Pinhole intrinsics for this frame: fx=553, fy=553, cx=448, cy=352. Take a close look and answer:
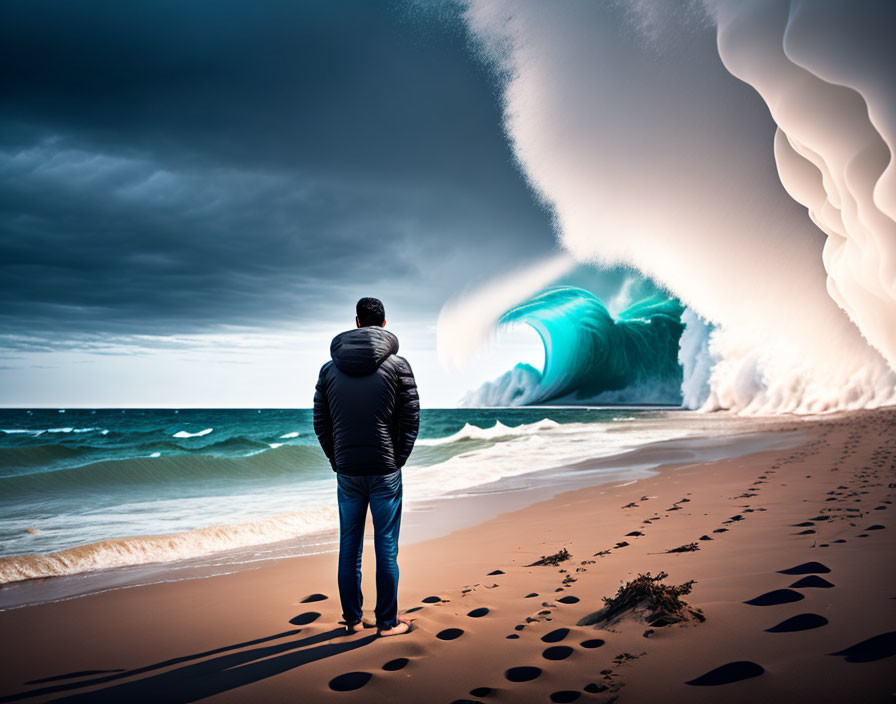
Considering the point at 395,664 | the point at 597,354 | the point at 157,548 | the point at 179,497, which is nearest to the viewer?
the point at 395,664

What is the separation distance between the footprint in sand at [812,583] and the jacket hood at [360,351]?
7.94ft

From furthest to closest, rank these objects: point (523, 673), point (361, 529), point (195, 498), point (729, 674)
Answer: point (195, 498) → point (361, 529) → point (523, 673) → point (729, 674)

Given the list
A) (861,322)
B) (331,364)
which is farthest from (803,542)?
(861,322)

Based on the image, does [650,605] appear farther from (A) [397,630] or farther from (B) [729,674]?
(A) [397,630]

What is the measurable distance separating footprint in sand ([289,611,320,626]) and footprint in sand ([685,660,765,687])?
7.18 feet

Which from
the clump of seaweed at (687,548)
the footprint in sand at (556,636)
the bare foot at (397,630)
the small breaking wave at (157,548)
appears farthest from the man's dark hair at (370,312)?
the small breaking wave at (157,548)

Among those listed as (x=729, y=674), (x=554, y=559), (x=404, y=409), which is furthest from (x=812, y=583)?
(x=404, y=409)

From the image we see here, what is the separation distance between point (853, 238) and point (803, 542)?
625 inches

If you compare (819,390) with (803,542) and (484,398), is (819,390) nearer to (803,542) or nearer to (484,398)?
(803,542)

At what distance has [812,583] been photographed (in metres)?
2.80

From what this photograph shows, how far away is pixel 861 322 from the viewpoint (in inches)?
840

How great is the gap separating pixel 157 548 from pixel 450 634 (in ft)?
15.3

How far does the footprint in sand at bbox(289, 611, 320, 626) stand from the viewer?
329cm

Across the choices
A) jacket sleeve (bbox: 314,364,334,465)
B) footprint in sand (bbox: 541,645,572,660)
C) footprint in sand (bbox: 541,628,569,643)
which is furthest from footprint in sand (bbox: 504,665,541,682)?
jacket sleeve (bbox: 314,364,334,465)
